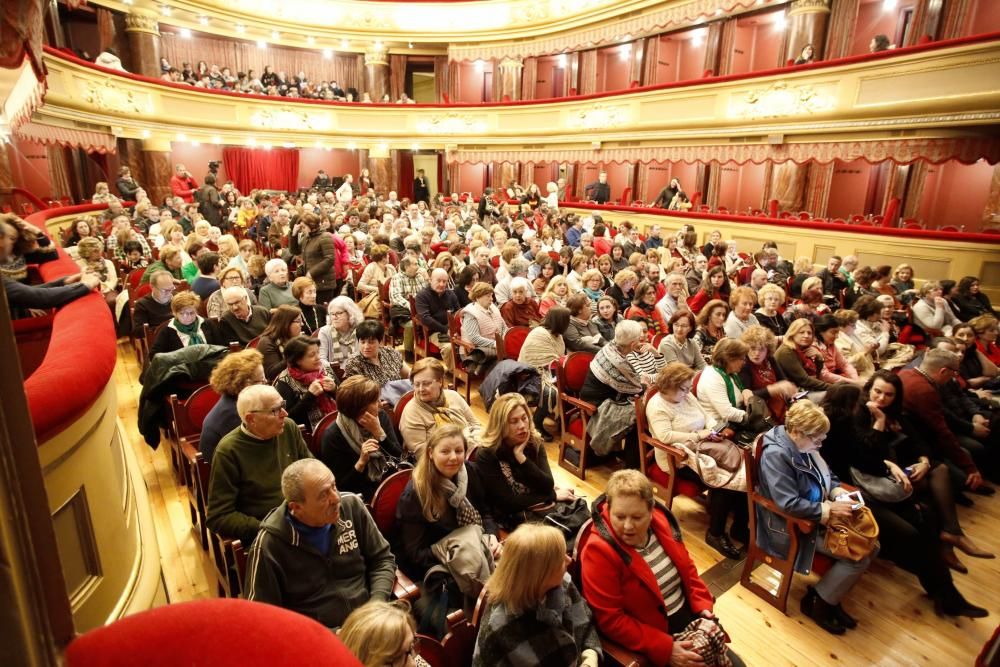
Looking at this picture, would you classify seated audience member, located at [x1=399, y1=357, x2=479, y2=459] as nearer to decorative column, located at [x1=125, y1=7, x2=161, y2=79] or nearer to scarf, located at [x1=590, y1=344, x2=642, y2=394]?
scarf, located at [x1=590, y1=344, x2=642, y2=394]

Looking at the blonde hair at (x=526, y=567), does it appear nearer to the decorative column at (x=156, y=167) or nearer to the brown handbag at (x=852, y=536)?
the brown handbag at (x=852, y=536)

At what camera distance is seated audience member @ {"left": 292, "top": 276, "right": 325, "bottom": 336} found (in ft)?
15.3

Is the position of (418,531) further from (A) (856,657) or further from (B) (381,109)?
(B) (381,109)

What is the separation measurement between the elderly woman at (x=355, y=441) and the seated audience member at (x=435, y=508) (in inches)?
15.1

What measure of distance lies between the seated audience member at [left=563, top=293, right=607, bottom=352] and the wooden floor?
1598mm

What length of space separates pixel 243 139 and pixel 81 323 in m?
15.9

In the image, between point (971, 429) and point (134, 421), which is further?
point (134, 421)

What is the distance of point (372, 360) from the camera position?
3705 mm

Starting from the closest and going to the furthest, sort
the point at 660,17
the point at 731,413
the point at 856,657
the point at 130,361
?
the point at 856,657
the point at 731,413
the point at 130,361
the point at 660,17

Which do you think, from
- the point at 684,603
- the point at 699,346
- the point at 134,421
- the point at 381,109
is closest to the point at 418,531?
the point at 684,603

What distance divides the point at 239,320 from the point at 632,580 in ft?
11.3

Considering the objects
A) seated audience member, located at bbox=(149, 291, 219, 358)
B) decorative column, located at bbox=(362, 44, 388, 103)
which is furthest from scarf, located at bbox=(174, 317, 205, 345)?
decorative column, located at bbox=(362, 44, 388, 103)

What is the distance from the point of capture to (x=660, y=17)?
13383 mm

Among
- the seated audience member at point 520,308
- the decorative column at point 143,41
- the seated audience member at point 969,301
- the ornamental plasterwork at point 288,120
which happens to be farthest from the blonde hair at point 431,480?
the ornamental plasterwork at point 288,120
